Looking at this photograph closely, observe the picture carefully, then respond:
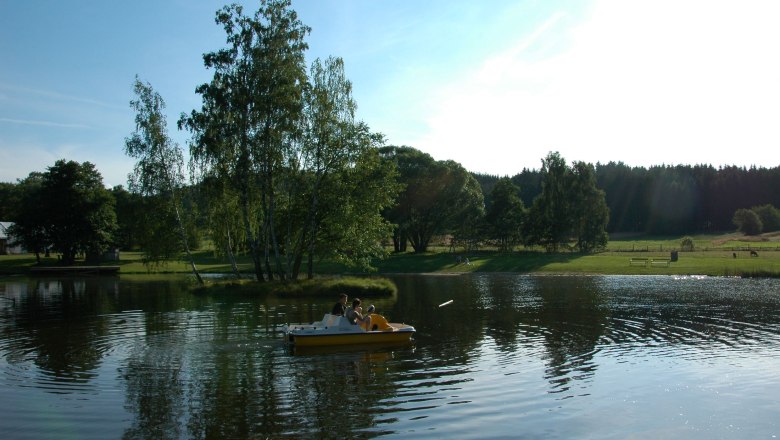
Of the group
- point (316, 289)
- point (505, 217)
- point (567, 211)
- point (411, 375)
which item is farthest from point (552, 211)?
point (411, 375)

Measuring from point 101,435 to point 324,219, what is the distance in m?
35.1

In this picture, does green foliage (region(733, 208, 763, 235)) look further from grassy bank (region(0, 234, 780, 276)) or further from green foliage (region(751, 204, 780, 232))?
Result: grassy bank (region(0, 234, 780, 276))

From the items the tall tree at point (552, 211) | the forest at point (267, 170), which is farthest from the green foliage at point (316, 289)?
the tall tree at point (552, 211)

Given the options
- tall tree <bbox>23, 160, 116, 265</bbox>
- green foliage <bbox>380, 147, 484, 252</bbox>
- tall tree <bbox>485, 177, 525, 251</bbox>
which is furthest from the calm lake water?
green foliage <bbox>380, 147, 484, 252</bbox>

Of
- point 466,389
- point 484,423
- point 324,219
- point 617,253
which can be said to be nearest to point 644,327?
point 466,389

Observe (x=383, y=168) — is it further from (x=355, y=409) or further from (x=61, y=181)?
(x=61, y=181)

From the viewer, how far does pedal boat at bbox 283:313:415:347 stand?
2247 centimetres

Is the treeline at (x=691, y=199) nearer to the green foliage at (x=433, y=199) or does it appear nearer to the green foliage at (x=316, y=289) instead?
the green foliage at (x=433, y=199)

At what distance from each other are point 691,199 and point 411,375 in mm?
145253

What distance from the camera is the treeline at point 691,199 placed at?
143000 mm

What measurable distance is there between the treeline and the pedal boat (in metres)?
126

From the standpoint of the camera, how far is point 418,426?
1319 cm

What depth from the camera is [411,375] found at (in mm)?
18188

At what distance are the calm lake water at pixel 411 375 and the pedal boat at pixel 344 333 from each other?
1.87ft
